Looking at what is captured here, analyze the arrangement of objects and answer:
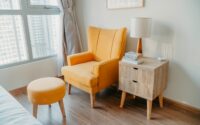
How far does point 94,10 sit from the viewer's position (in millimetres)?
2980

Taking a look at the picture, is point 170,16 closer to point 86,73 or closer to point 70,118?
point 86,73

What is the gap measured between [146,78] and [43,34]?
2042 millimetres

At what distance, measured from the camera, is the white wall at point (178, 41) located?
1.96 metres

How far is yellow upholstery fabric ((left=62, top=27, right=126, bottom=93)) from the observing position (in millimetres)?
2189

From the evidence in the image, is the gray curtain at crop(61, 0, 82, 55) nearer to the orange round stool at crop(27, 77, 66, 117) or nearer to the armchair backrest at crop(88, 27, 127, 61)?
the armchair backrest at crop(88, 27, 127, 61)

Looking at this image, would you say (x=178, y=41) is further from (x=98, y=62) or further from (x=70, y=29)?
(x=70, y=29)

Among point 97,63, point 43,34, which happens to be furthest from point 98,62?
point 43,34

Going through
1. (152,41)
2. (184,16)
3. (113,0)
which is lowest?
(152,41)

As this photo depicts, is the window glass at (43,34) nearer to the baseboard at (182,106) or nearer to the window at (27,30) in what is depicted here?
the window at (27,30)

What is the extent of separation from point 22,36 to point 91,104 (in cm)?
161

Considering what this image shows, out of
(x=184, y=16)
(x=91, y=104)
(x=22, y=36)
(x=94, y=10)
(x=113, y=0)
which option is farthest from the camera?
(x=94, y=10)

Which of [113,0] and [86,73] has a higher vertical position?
[113,0]

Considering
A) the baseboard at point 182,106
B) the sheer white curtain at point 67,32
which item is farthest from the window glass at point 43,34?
the baseboard at point 182,106

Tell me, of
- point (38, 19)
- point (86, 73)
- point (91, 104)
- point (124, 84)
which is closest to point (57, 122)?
point (91, 104)
